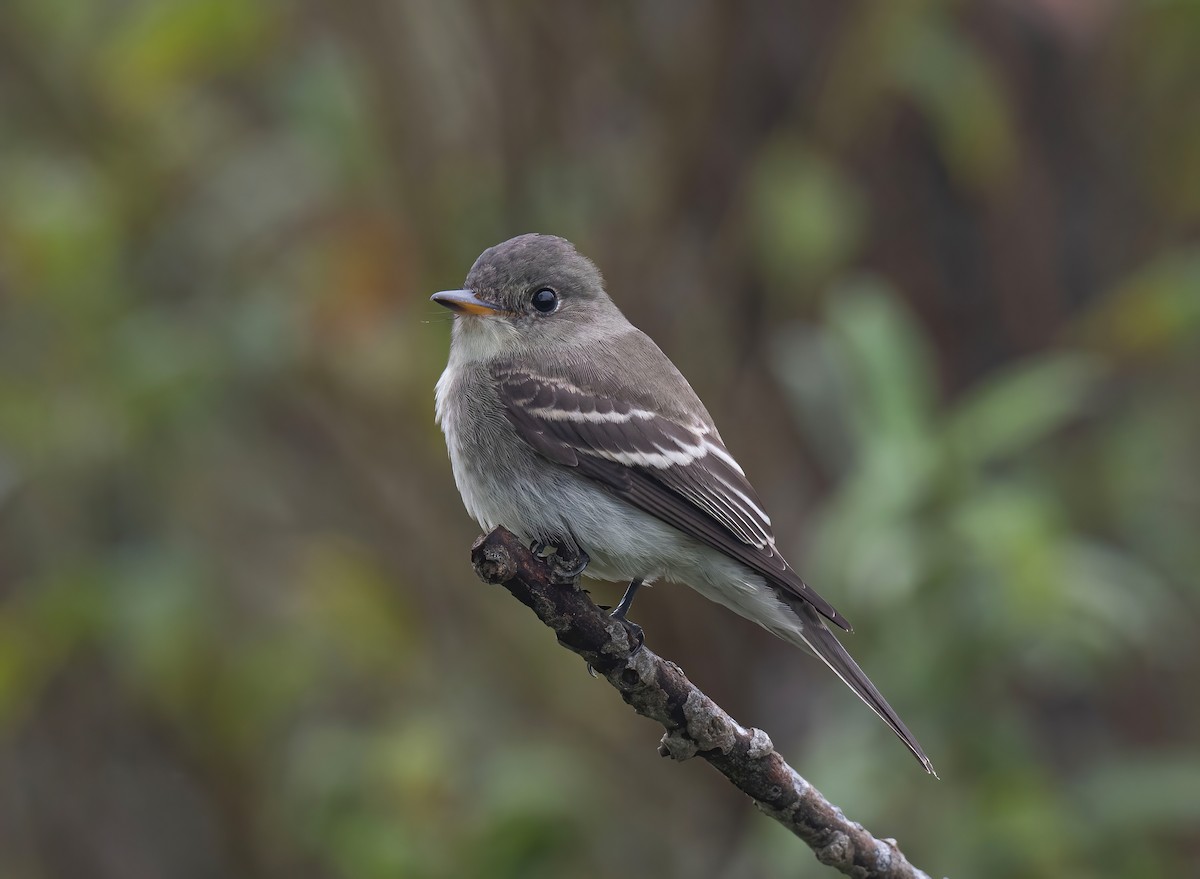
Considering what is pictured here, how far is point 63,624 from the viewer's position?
14.9 feet

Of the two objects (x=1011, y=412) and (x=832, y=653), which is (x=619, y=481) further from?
(x=1011, y=412)

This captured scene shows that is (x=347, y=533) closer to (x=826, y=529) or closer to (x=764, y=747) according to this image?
(x=826, y=529)

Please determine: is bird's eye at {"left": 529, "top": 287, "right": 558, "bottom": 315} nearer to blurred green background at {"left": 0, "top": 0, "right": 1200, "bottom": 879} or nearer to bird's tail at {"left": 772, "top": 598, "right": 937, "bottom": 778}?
blurred green background at {"left": 0, "top": 0, "right": 1200, "bottom": 879}

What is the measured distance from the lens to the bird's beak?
3.76 metres

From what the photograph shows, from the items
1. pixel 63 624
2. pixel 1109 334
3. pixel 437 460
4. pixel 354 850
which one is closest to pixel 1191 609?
pixel 1109 334

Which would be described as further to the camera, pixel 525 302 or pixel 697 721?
pixel 525 302

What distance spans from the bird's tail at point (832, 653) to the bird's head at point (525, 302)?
0.97 m

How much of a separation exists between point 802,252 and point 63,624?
2563 mm

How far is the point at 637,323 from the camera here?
16.8 ft

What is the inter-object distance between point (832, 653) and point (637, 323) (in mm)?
1955

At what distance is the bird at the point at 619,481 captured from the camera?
3.46 metres

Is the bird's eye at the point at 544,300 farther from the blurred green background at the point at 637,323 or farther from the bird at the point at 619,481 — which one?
the blurred green background at the point at 637,323

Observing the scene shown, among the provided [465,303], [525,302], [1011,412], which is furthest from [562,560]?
[1011,412]

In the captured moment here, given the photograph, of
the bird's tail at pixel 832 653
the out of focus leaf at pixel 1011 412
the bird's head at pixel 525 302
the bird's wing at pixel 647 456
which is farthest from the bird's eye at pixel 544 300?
the out of focus leaf at pixel 1011 412
